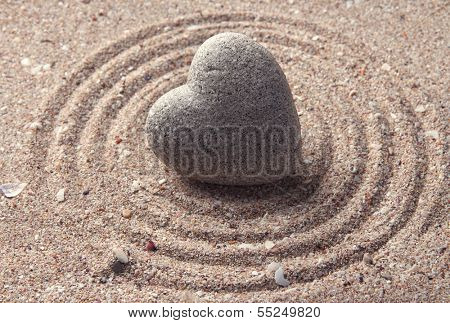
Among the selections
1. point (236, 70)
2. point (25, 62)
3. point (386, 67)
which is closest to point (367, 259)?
point (236, 70)

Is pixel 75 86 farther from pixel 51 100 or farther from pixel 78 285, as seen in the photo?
pixel 78 285

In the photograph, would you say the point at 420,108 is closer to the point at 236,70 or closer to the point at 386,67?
the point at 386,67

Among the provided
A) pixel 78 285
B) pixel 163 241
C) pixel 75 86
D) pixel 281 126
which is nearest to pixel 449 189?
pixel 281 126

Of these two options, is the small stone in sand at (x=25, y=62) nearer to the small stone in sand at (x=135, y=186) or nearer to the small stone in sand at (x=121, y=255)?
the small stone in sand at (x=135, y=186)

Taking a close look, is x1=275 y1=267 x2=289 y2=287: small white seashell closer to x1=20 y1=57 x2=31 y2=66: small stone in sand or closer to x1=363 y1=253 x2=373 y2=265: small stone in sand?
x1=363 y1=253 x2=373 y2=265: small stone in sand

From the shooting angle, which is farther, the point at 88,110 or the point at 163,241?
the point at 88,110

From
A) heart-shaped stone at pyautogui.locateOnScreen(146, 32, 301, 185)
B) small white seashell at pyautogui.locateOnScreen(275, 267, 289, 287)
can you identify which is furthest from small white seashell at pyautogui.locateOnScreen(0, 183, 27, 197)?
small white seashell at pyautogui.locateOnScreen(275, 267, 289, 287)

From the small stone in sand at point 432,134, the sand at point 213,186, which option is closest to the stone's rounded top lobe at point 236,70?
the sand at point 213,186
